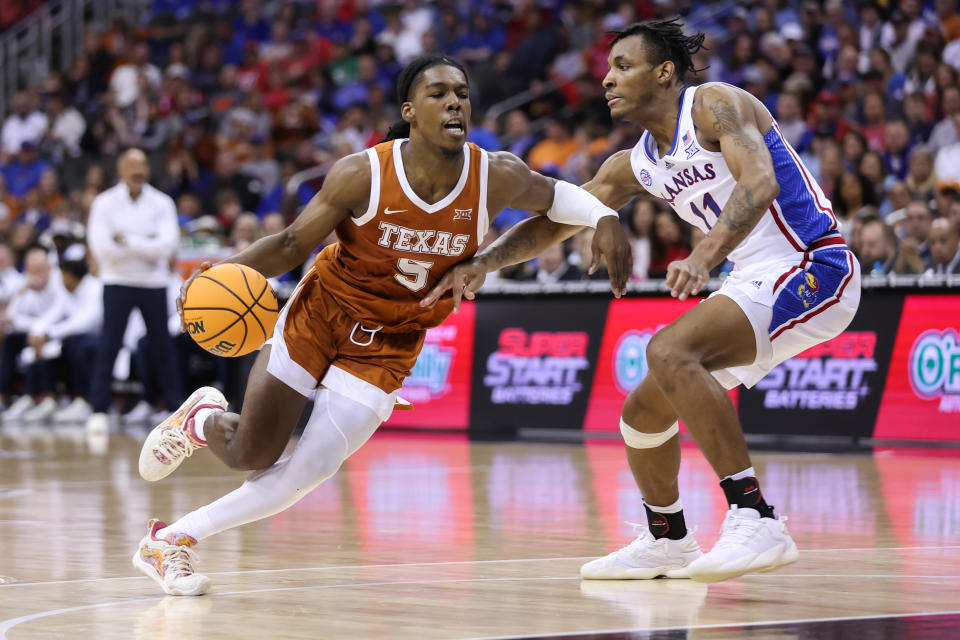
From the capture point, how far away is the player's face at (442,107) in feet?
17.1

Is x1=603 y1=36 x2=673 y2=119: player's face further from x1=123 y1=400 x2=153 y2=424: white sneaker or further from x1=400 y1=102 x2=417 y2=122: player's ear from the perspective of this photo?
x1=123 y1=400 x2=153 y2=424: white sneaker

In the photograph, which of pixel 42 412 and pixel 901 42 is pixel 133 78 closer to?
pixel 42 412

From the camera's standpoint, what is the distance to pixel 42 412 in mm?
15859

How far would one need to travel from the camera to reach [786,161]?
534 cm

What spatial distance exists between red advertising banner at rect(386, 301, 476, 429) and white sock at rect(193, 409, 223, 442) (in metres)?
7.61

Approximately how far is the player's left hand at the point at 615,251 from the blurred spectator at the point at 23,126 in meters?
19.2

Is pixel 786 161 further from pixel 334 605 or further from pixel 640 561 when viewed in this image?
pixel 334 605

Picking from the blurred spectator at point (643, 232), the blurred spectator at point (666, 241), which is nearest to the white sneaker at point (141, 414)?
the blurred spectator at point (643, 232)

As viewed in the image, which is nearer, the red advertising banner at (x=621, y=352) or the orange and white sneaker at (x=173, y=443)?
the orange and white sneaker at (x=173, y=443)

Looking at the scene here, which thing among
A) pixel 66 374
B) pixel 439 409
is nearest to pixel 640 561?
pixel 439 409

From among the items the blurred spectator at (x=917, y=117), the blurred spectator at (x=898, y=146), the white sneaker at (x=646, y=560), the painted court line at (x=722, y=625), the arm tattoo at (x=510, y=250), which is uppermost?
the blurred spectator at (x=917, y=117)

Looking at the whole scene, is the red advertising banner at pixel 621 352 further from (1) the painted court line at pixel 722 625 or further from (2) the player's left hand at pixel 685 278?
(1) the painted court line at pixel 722 625

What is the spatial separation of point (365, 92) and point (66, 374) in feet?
20.7

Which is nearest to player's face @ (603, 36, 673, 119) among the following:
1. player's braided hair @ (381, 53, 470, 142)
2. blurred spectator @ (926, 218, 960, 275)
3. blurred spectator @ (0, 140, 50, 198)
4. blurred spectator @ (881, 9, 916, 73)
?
player's braided hair @ (381, 53, 470, 142)
